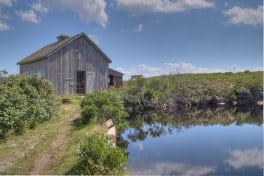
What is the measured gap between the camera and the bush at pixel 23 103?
39.0 ft

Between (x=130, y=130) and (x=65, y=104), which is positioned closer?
(x=130, y=130)

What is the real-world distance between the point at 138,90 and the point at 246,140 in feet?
44.0

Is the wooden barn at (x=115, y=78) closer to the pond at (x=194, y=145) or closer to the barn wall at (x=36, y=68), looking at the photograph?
the barn wall at (x=36, y=68)

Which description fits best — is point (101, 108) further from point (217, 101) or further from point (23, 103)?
point (217, 101)

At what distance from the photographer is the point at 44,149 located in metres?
10.7

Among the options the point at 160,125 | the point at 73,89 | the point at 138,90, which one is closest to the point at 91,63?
the point at 73,89

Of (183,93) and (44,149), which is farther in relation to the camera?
(183,93)

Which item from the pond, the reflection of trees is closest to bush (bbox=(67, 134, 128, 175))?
the pond

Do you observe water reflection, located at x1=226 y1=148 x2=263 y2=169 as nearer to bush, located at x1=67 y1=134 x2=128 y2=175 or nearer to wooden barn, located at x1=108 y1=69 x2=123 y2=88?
bush, located at x1=67 y1=134 x2=128 y2=175

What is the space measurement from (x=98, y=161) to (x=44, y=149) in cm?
359

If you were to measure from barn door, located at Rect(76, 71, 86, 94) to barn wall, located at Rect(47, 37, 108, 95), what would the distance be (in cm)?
39

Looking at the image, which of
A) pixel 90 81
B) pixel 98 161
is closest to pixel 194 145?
pixel 98 161

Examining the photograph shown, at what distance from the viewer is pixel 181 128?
21422 millimetres

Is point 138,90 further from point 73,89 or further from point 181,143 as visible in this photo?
point 181,143
